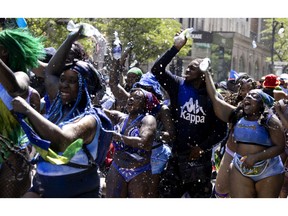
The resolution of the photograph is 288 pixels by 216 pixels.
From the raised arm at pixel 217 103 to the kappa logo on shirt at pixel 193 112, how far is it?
13cm

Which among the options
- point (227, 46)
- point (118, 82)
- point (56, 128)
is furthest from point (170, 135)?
point (227, 46)

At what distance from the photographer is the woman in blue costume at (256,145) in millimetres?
5652

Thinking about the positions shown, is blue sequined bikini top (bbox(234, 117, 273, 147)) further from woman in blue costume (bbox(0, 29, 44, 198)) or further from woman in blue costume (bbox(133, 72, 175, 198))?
woman in blue costume (bbox(0, 29, 44, 198))

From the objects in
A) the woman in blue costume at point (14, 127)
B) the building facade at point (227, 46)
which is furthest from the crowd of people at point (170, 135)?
the building facade at point (227, 46)

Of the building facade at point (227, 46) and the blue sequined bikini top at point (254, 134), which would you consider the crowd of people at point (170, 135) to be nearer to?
the blue sequined bikini top at point (254, 134)

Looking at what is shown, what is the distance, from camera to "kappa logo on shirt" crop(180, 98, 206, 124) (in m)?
5.80

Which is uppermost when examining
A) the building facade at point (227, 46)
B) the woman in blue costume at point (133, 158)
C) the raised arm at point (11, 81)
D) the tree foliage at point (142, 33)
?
the raised arm at point (11, 81)

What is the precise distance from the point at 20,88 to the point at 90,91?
46cm

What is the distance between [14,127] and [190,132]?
186 cm

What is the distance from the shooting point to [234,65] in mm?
47875

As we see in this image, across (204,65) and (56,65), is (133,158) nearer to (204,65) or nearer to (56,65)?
(204,65)

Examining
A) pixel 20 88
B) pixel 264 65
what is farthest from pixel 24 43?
pixel 264 65
